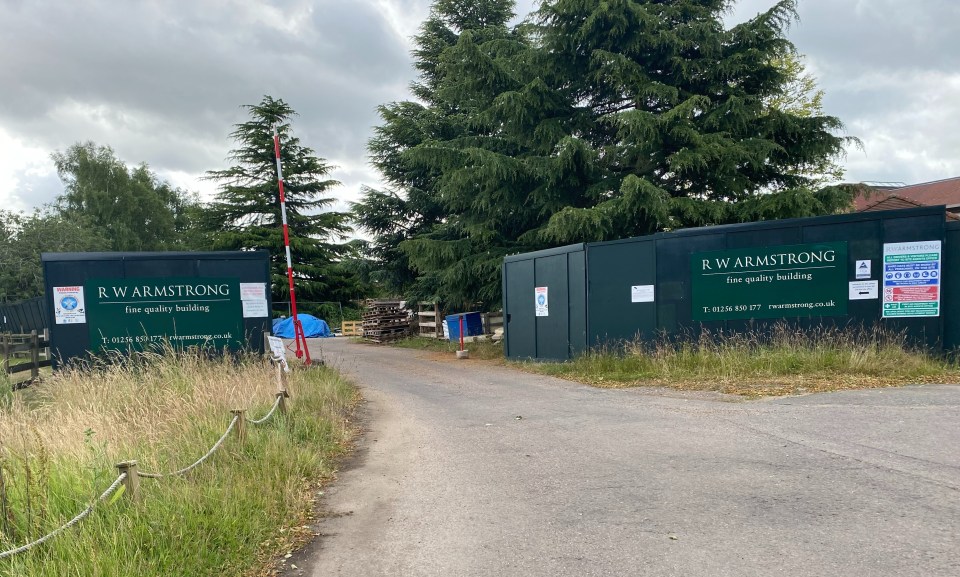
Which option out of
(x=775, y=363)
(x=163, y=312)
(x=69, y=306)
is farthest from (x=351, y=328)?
(x=775, y=363)

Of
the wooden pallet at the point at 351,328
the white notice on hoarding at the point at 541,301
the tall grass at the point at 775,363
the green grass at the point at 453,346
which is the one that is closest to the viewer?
the tall grass at the point at 775,363

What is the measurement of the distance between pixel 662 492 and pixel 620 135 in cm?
1262

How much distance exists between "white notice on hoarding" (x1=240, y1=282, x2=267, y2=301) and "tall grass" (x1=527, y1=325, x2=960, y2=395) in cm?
630

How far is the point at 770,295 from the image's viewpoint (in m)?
11.1

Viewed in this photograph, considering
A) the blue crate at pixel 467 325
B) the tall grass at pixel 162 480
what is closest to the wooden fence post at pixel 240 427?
the tall grass at pixel 162 480

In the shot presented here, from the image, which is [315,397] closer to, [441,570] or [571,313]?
[441,570]

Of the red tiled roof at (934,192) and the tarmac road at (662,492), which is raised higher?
the red tiled roof at (934,192)

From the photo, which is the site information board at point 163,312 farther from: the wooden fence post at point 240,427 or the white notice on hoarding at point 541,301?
the white notice on hoarding at point 541,301

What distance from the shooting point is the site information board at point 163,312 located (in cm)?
1068

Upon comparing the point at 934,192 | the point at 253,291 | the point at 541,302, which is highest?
the point at 934,192

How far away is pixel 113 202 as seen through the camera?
4709 cm

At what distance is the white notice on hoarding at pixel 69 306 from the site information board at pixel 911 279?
46.9ft

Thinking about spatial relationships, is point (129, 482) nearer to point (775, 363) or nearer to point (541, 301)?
point (775, 363)

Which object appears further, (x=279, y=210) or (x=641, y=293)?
(x=279, y=210)
